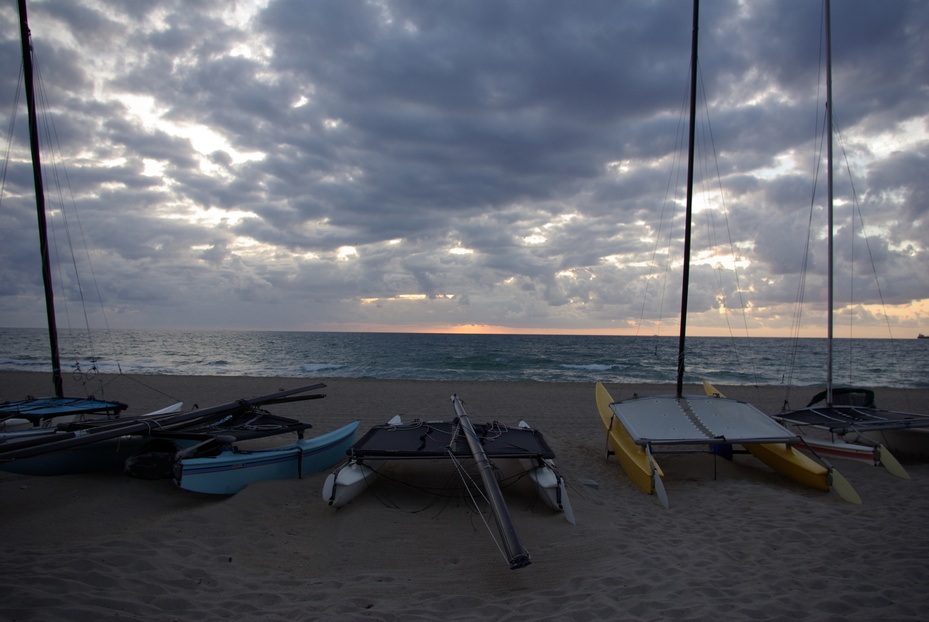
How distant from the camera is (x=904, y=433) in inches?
347

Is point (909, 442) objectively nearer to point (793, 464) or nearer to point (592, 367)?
point (793, 464)

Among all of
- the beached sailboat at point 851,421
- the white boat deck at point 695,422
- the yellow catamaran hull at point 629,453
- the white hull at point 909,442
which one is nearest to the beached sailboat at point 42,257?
the yellow catamaran hull at point 629,453

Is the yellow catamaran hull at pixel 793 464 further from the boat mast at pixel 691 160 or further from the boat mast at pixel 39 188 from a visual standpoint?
the boat mast at pixel 39 188

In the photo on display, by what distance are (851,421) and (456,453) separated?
7.13 metres

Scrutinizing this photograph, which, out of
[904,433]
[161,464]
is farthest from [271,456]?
[904,433]

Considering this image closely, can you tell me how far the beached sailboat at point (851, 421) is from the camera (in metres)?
7.62

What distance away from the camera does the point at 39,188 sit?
9.42 meters

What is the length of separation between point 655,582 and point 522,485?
2.82 meters

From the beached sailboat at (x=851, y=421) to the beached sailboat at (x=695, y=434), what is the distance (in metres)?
0.92

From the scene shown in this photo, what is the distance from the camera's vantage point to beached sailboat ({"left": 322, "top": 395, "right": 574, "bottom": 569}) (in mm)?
5691

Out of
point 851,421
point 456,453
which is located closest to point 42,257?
point 456,453

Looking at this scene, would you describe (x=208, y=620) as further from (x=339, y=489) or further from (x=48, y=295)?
(x=48, y=295)

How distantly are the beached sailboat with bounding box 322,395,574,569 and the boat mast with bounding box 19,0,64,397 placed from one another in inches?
275

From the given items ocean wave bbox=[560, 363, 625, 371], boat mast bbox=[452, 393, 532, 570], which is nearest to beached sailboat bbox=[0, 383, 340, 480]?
boat mast bbox=[452, 393, 532, 570]
